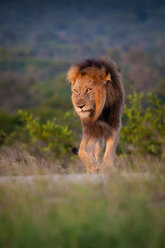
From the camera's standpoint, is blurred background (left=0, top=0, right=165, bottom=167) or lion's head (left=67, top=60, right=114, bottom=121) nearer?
lion's head (left=67, top=60, right=114, bottom=121)

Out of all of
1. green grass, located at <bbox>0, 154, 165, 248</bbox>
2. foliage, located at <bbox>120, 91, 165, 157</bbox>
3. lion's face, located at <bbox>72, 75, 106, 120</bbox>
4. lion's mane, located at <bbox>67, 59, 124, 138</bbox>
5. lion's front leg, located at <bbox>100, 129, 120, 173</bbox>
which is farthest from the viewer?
foliage, located at <bbox>120, 91, 165, 157</bbox>

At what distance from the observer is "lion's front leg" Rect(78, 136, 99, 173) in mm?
5418

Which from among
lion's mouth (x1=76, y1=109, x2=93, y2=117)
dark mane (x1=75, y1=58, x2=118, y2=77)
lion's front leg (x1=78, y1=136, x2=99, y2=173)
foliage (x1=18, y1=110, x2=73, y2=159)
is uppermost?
dark mane (x1=75, y1=58, x2=118, y2=77)

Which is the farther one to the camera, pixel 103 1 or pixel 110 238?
pixel 103 1

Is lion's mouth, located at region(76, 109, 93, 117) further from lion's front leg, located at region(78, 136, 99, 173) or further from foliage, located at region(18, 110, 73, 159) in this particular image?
foliage, located at region(18, 110, 73, 159)

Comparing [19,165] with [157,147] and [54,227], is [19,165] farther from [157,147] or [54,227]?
[157,147]

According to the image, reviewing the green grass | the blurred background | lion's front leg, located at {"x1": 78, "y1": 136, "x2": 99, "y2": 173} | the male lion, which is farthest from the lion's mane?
the green grass

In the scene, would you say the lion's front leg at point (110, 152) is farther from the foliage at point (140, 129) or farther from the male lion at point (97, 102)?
the foliage at point (140, 129)

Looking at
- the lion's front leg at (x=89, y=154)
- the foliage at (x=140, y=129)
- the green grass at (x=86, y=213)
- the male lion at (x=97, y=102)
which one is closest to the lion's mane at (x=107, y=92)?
the male lion at (x=97, y=102)

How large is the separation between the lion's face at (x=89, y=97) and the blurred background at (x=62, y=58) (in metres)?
1.79

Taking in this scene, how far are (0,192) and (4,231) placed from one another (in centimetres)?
90

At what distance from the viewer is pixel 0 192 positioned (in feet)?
12.1

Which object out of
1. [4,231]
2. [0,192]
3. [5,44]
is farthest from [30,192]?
[5,44]

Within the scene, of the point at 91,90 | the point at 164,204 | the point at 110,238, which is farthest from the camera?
the point at 91,90
